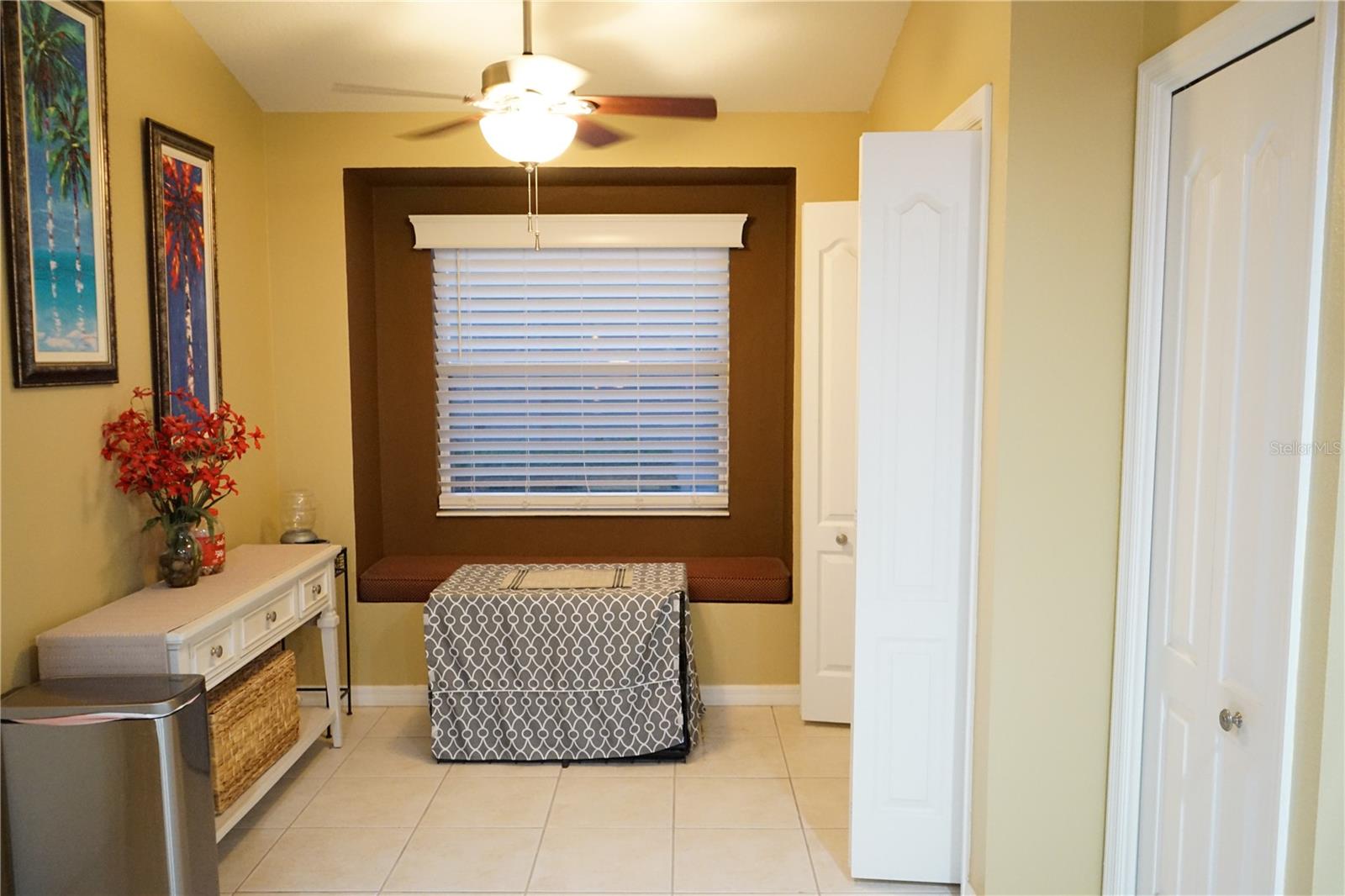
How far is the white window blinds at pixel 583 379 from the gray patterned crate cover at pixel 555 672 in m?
1.08

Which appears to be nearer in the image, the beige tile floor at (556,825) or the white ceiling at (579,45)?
the beige tile floor at (556,825)

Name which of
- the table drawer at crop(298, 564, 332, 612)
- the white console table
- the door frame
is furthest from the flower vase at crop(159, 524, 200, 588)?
the door frame

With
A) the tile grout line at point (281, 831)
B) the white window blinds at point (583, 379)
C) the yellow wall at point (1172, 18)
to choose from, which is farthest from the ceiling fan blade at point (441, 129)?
the tile grout line at point (281, 831)

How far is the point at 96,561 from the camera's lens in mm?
3027

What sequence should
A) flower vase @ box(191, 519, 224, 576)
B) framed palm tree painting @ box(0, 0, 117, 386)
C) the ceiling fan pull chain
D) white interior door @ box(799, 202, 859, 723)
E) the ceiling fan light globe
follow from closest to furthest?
framed palm tree painting @ box(0, 0, 117, 386)
the ceiling fan light globe
flower vase @ box(191, 519, 224, 576)
white interior door @ box(799, 202, 859, 723)
the ceiling fan pull chain

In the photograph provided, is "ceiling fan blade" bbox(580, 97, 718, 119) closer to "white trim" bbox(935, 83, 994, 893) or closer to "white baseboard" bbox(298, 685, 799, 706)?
"white trim" bbox(935, 83, 994, 893)

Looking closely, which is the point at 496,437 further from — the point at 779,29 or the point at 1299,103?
the point at 1299,103

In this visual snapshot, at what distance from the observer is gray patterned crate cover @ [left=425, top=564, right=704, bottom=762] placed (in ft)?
12.4

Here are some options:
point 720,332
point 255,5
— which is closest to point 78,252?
point 255,5

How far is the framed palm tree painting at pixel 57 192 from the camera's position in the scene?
8.68 feet

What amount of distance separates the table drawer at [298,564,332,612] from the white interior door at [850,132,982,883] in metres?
2.03

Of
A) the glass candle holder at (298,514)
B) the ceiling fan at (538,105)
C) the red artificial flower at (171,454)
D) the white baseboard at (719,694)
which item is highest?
the ceiling fan at (538,105)

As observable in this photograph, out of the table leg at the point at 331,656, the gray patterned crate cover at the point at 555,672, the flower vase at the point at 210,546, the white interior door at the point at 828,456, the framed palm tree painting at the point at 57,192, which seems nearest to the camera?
the framed palm tree painting at the point at 57,192

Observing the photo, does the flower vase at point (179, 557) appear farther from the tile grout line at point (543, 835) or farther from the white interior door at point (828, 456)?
the white interior door at point (828, 456)
